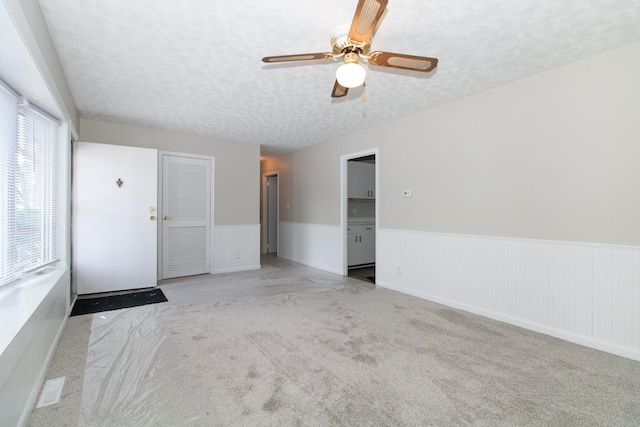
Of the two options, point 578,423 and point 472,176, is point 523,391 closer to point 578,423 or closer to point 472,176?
point 578,423

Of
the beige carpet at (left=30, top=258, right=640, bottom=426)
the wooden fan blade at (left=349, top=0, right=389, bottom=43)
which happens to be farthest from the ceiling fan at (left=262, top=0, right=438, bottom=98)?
the beige carpet at (left=30, top=258, right=640, bottom=426)

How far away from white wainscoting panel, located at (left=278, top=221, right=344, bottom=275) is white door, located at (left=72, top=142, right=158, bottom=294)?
2.72 meters

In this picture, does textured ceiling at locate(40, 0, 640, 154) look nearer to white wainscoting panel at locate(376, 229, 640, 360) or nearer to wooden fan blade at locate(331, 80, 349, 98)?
wooden fan blade at locate(331, 80, 349, 98)

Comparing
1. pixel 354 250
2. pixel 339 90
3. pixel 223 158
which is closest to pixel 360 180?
pixel 354 250

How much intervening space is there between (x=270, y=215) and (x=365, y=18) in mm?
6295

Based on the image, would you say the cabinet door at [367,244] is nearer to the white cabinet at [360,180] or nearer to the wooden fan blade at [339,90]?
the white cabinet at [360,180]

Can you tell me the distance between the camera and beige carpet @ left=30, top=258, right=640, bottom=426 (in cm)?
166

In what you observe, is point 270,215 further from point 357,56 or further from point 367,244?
point 357,56

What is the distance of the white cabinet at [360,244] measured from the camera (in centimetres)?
571

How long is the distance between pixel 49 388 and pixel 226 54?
103 inches

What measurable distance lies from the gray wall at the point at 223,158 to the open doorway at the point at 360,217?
1801 mm

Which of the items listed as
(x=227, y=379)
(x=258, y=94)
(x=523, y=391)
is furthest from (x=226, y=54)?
(x=523, y=391)

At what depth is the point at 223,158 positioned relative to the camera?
5.31 meters

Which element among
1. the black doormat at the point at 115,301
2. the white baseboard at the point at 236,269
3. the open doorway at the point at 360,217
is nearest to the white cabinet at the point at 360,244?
the open doorway at the point at 360,217
